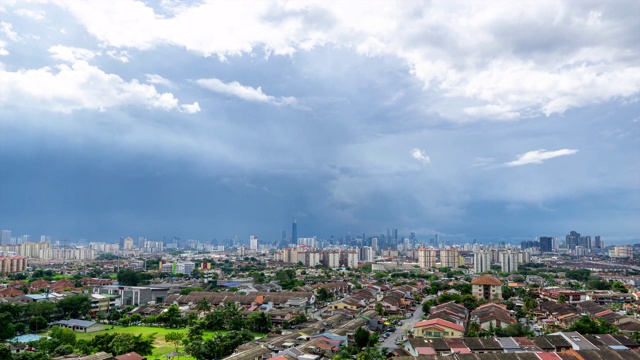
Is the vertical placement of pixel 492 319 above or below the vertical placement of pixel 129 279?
above

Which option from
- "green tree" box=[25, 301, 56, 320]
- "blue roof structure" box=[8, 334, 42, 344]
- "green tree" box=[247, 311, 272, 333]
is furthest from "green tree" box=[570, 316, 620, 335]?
"green tree" box=[25, 301, 56, 320]

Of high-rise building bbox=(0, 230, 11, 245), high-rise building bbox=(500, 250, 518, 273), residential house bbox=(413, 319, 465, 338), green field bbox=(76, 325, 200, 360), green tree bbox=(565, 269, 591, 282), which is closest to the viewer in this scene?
green field bbox=(76, 325, 200, 360)

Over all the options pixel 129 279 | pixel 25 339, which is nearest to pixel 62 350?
pixel 25 339

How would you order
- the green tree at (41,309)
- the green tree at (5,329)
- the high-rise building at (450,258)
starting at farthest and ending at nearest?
the high-rise building at (450,258) < the green tree at (41,309) < the green tree at (5,329)

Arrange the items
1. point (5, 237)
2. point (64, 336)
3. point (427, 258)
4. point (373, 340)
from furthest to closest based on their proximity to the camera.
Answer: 1. point (5, 237)
2. point (427, 258)
3. point (373, 340)
4. point (64, 336)

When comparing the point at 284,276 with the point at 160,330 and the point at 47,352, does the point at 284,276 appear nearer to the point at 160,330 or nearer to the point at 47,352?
the point at 160,330

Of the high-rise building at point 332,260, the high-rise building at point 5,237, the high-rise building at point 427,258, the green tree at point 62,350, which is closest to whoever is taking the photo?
the green tree at point 62,350

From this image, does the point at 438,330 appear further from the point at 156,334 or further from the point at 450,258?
the point at 450,258

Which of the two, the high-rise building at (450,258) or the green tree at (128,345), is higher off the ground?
the green tree at (128,345)

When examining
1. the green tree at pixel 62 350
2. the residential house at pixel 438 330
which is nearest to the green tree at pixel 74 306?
the green tree at pixel 62 350

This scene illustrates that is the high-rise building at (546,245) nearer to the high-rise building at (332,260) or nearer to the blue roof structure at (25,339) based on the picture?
the high-rise building at (332,260)

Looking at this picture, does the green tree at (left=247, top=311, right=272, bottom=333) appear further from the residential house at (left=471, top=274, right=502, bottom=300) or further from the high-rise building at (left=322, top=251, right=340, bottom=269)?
the high-rise building at (left=322, top=251, right=340, bottom=269)

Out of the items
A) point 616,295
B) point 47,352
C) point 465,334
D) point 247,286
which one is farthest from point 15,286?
point 616,295
